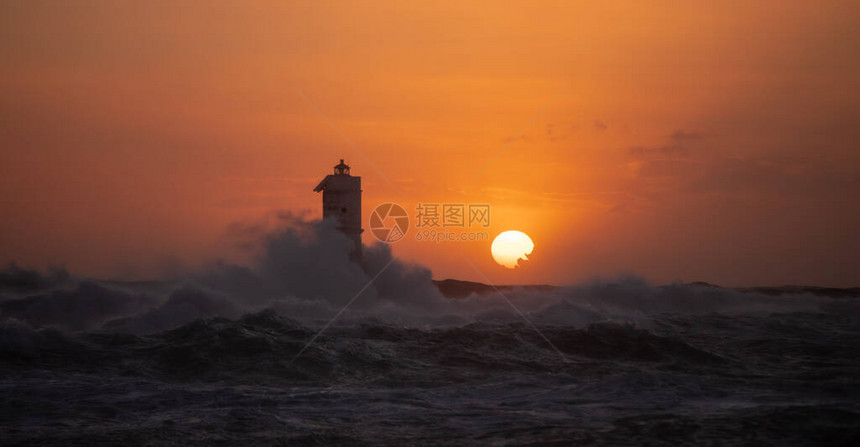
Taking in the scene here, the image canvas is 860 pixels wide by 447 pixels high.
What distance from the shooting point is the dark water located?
8.37 metres

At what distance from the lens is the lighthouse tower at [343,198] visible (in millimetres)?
23969

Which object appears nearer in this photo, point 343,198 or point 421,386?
point 421,386

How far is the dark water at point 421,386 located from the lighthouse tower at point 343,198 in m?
7.65

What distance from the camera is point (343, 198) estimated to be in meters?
24.3

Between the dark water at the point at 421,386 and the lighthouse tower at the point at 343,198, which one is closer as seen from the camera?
the dark water at the point at 421,386

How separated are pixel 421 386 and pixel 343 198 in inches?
536

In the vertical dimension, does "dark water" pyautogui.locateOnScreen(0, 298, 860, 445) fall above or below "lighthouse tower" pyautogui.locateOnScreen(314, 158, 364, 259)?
below

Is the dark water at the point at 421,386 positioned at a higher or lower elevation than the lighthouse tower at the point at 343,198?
lower

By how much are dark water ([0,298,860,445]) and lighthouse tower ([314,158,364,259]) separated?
25.1 feet

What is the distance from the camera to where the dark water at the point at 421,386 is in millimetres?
8367

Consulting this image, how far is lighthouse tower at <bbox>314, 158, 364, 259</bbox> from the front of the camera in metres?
24.0

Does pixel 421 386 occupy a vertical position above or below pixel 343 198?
below

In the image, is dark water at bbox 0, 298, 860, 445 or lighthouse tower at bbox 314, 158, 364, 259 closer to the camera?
dark water at bbox 0, 298, 860, 445

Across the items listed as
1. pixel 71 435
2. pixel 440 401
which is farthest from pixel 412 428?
pixel 71 435
